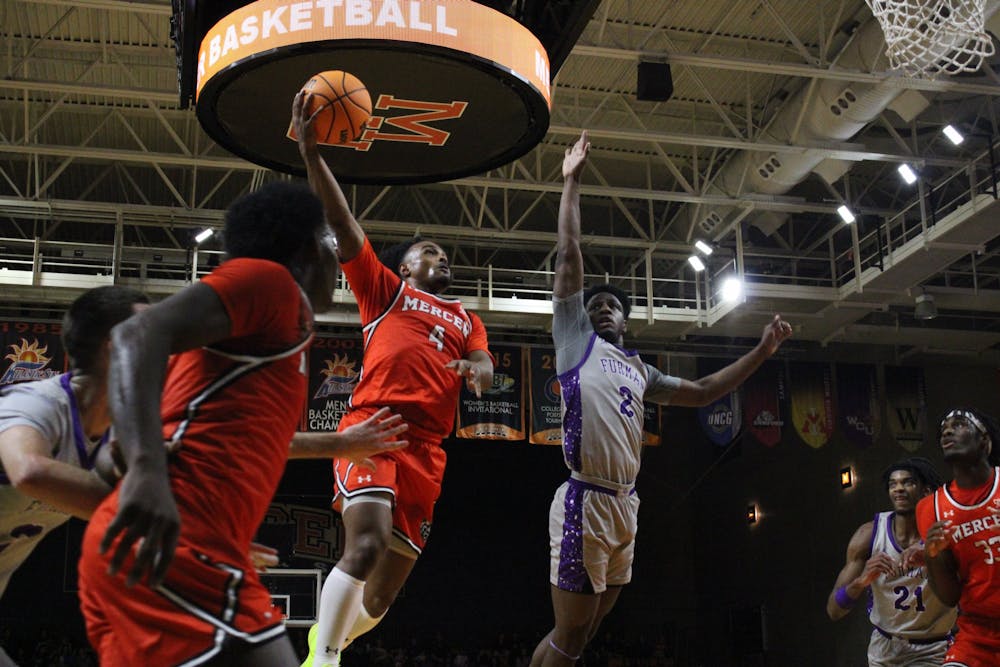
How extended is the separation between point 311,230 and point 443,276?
280 centimetres

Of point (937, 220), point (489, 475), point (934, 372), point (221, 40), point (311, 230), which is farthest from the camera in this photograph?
point (489, 475)

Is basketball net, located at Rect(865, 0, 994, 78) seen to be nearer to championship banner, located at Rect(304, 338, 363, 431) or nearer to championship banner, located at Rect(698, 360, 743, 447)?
championship banner, located at Rect(698, 360, 743, 447)

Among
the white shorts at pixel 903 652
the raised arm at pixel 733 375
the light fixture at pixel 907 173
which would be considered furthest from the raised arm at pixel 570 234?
the light fixture at pixel 907 173

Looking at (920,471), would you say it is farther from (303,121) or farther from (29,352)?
(29,352)

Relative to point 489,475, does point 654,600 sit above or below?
below

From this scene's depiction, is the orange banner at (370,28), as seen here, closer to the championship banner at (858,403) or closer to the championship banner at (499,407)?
the championship banner at (499,407)

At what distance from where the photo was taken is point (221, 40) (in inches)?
267

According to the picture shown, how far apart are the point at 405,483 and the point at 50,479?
7.75 ft

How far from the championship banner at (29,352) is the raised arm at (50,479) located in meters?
14.5

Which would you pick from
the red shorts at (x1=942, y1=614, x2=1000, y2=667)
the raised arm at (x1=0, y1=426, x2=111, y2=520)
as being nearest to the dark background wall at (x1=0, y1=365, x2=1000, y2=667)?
the red shorts at (x1=942, y1=614, x2=1000, y2=667)

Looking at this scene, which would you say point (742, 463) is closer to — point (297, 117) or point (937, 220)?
point (937, 220)

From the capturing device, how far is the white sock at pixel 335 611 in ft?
14.4

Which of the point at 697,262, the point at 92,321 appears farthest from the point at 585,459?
the point at 697,262

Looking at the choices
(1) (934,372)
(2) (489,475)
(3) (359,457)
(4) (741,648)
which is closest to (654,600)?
(4) (741,648)
